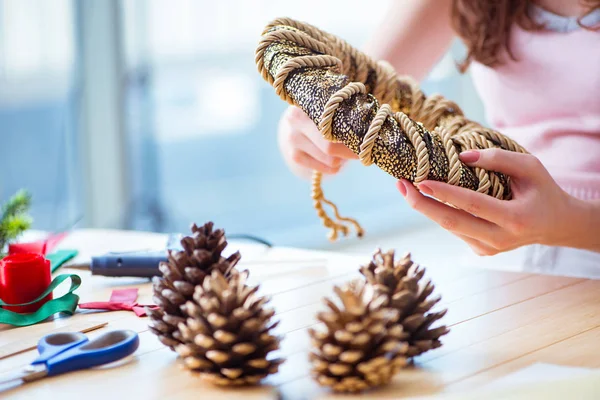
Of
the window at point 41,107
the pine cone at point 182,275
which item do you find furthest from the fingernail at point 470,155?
the window at point 41,107

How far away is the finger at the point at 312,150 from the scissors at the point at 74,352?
0.33 meters

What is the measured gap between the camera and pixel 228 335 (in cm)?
46

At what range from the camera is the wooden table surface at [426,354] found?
0.50 metres

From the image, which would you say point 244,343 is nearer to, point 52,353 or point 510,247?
point 52,353

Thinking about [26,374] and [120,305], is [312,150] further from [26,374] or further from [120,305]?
[26,374]

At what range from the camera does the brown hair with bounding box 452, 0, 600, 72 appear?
104 cm

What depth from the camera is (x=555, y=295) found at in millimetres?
702

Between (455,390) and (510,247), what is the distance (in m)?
0.27

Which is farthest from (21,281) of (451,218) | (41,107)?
(41,107)

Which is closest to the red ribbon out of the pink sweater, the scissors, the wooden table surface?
the wooden table surface

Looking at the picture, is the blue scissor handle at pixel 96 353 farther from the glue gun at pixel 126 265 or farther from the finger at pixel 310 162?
the finger at pixel 310 162

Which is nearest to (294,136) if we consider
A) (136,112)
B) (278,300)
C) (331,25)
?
(278,300)

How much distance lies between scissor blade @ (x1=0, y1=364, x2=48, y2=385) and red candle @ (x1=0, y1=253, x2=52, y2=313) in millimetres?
154

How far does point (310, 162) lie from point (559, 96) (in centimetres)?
41
